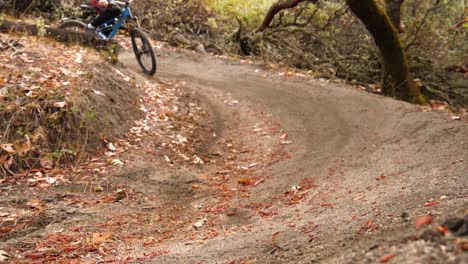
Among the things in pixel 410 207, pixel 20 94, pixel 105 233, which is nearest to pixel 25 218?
pixel 105 233

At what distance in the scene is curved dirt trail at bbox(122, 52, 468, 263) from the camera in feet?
11.1

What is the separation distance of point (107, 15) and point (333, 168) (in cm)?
609

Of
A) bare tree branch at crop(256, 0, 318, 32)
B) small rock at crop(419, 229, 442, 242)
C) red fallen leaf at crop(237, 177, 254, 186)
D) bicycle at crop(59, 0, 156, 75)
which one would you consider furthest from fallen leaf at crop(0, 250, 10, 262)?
bare tree branch at crop(256, 0, 318, 32)

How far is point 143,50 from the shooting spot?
10.2m

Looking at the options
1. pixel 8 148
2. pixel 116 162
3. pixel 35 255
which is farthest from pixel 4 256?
pixel 116 162

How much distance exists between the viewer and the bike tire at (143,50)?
389 inches

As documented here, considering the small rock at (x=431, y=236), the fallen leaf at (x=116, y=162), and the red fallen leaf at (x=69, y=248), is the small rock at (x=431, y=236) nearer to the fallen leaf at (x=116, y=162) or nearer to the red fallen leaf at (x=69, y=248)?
the red fallen leaf at (x=69, y=248)

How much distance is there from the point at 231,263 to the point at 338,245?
2.90 ft

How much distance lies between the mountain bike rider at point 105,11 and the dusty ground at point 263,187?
1413mm

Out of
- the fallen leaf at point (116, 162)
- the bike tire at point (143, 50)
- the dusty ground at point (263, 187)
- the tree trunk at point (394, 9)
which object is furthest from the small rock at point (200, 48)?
the fallen leaf at point (116, 162)

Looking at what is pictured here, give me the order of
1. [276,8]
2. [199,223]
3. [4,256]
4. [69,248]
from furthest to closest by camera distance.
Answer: [276,8], [199,223], [69,248], [4,256]

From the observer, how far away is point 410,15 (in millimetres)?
13812

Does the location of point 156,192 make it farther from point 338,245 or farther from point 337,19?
point 337,19

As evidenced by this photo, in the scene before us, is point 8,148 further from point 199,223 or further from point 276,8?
point 276,8
